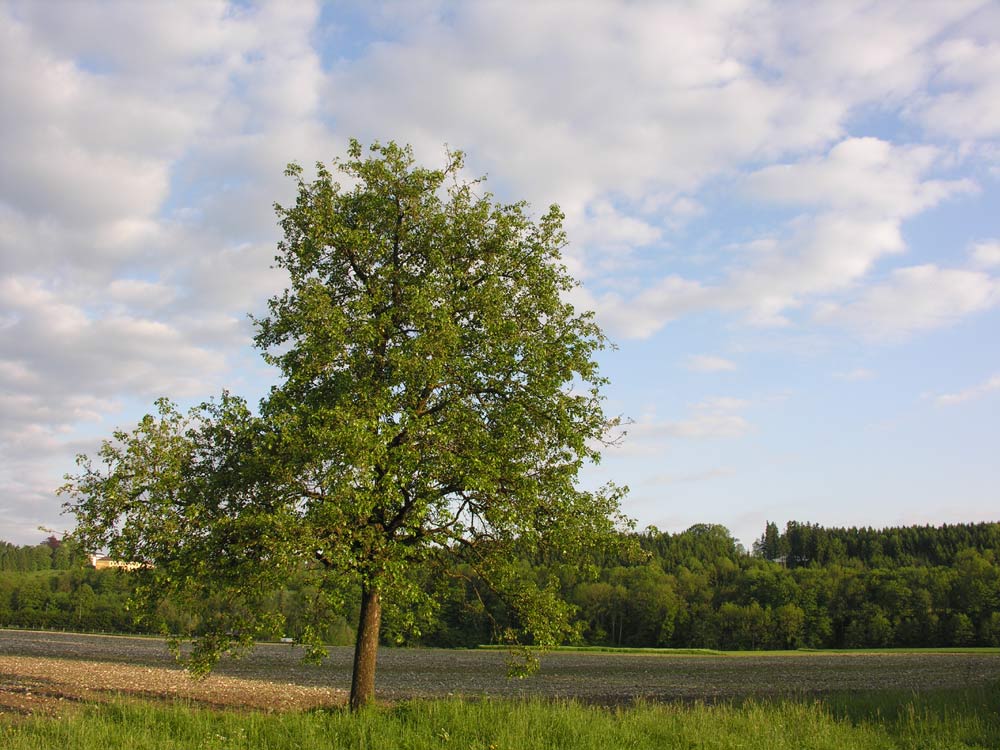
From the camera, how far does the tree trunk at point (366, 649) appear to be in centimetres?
2141

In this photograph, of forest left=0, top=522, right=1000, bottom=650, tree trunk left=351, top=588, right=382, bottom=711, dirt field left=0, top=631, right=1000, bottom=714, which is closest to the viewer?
tree trunk left=351, top=588, right=382, bottom=711

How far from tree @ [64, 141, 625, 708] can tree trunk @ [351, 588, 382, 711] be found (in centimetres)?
7

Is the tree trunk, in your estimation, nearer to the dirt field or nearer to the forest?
the dirt field

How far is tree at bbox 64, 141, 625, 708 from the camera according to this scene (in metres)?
19.2

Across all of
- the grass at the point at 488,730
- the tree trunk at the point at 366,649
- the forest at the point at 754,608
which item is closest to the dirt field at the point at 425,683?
the tree trunk at the point at 366,649

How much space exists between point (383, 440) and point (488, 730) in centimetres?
725

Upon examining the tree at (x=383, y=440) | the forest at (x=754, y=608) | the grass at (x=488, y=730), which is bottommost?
the forest at (x=754, y=608)

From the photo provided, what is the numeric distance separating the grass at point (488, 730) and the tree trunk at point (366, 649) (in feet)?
6.74

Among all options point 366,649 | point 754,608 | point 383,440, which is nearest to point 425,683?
point 366,649

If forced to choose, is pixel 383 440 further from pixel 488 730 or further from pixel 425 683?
pixel 425 683

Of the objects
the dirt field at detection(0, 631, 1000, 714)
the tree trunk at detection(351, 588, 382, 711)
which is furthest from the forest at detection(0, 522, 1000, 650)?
the tree trunk at detection(351, 588, 382, 711)

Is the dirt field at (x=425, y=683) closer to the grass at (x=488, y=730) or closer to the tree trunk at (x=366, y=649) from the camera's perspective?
the tree trunk at (x=366, y=649)

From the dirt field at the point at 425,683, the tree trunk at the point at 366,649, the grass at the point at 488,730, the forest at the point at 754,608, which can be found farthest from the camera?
the forest at the point at 754,608

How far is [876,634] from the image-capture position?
128 m
